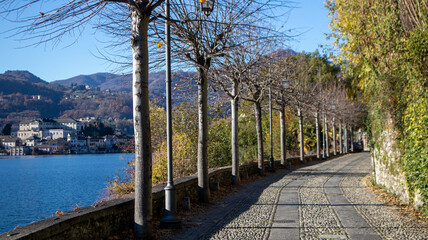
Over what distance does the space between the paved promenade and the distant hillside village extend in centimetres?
11281

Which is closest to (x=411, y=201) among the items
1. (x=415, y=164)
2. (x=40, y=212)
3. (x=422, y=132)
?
(x=415, y=164)

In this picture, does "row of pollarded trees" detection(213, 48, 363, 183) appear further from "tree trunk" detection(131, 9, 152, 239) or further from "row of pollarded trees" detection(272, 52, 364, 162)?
"tree trunk" detection(131, 9, 152, 239)

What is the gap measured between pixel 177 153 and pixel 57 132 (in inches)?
5090

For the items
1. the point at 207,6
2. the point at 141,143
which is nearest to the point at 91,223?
the point at 141,143

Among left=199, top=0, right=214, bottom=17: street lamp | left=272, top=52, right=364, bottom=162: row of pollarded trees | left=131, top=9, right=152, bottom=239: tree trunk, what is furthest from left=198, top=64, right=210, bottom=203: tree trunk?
left=272, top=52, right=364, bottom=162: row of pollarded trees

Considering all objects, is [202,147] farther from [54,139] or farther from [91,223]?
[54,139]

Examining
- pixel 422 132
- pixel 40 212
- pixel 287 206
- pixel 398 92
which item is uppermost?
pixel 398 92

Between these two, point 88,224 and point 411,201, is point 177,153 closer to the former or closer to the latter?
point 411,201

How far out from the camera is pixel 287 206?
39.7 ft

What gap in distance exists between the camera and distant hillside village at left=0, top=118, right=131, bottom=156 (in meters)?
127

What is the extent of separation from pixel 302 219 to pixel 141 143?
456 centimetres

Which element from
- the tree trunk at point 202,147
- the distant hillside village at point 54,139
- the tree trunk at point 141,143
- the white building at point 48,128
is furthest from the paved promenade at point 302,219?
the white building at point 48,128

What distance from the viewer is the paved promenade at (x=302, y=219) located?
8203 mm

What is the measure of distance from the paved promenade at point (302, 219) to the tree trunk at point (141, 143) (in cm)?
89
